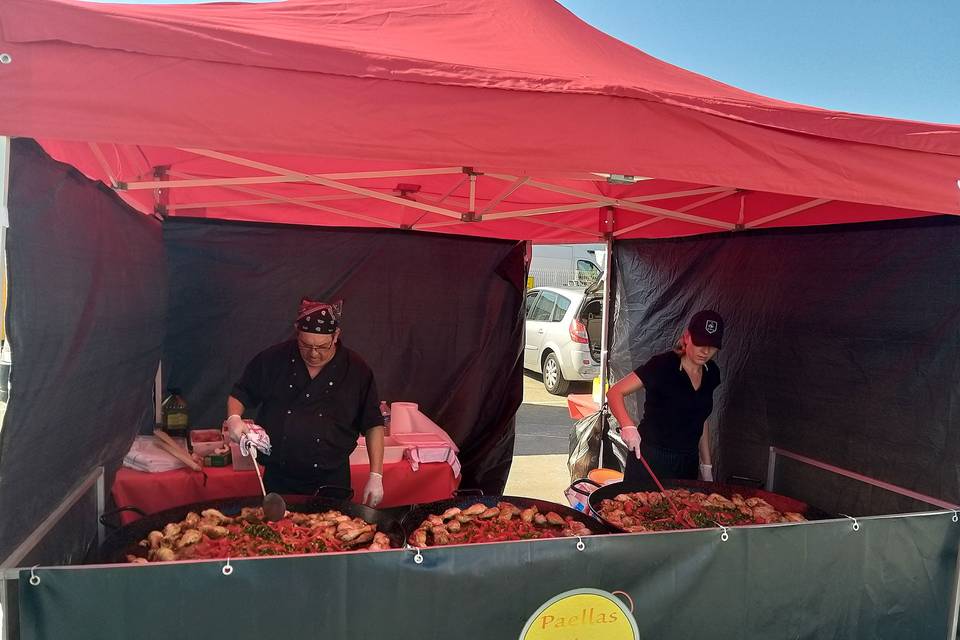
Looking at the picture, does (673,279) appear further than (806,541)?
Yes

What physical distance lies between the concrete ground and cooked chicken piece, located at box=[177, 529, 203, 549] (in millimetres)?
3709

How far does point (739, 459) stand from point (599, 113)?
3.09 m

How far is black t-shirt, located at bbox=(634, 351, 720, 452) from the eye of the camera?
12.2 feet

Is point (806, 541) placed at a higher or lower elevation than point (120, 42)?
lower

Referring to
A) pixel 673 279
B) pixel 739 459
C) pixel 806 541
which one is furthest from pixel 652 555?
pixel 673 279

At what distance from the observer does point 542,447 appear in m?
7.69

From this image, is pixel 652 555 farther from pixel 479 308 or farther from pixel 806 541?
pixel 479 308

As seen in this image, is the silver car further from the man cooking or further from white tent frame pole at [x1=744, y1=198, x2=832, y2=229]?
the man cooking

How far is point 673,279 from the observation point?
16.4 ft

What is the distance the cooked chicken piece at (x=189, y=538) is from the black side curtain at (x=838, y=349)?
312 centimetres

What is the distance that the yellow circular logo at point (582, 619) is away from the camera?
193 cm

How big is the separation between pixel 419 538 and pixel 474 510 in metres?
0.35

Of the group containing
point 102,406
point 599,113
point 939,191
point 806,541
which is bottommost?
point 806,541

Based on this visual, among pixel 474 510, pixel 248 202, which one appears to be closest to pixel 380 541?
pixel 474 510
